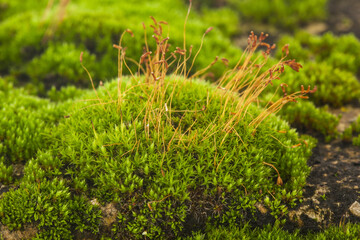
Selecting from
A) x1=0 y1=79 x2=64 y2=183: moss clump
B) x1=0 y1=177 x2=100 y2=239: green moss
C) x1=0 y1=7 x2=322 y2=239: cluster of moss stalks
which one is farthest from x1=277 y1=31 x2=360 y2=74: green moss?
x1=0 y1=177 x2=100 y2=239: green moss

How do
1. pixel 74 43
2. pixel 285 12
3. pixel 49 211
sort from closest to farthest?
pixel 49 211 → pixel 74 43 → pixel 285 12

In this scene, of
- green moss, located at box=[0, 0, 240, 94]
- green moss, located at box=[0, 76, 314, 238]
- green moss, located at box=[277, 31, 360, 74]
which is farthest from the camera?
green moss, located at box=[277, 31, 360, 74]

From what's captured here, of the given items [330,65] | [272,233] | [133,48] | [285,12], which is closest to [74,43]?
[133,48]

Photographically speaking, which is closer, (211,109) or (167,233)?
(167,233)

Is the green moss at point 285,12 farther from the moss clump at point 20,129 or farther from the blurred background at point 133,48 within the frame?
the moss clump at point 20,129

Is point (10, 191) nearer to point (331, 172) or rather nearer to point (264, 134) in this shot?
point (264, 134)

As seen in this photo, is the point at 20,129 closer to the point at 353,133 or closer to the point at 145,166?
the point at 145,166

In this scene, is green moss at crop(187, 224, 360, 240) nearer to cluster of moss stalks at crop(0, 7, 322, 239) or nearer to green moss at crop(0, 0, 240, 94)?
cluster of moss stalks at crop(0, 7, 322, 239)

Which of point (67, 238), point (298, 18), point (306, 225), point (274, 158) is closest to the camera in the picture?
point (67, 238)

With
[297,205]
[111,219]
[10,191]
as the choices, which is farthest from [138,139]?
[297,205]
